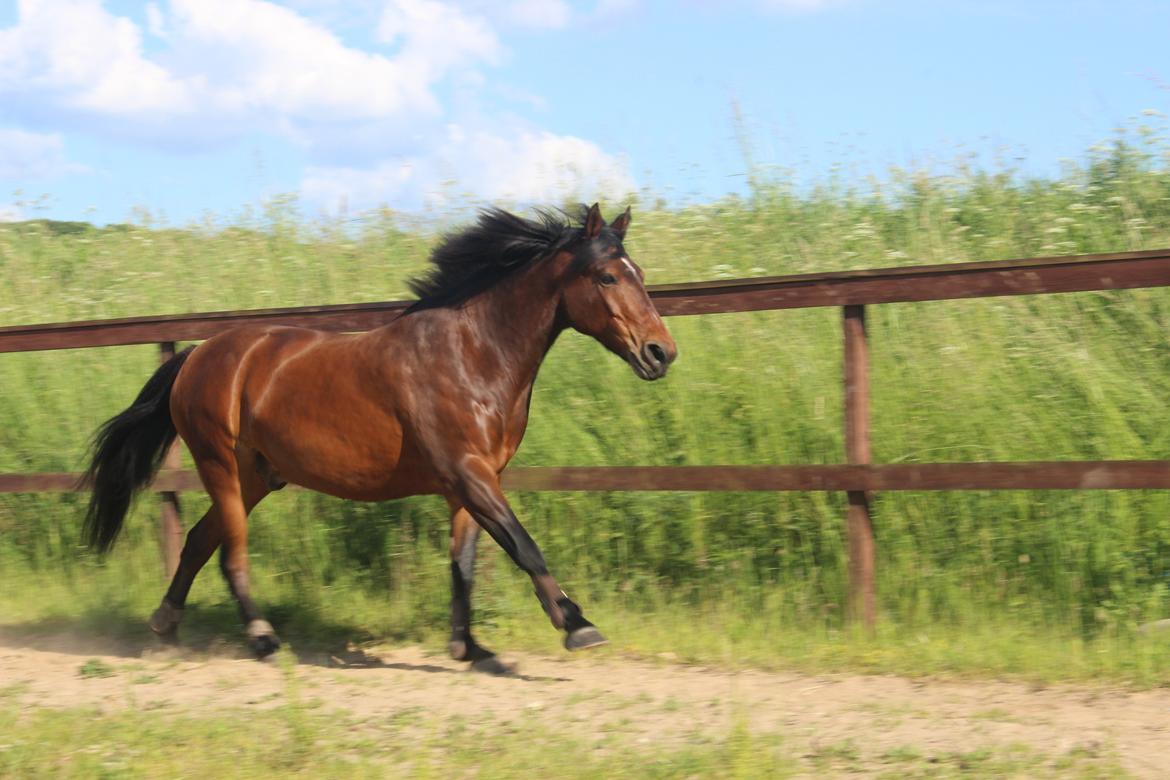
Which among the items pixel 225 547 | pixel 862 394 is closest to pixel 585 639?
pixel 862 394

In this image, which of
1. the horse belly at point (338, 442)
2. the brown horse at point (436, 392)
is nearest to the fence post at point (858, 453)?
the brown horse at point (436, 392)

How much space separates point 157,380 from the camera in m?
6.59

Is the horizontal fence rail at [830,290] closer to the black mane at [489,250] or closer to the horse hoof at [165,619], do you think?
the black mane at [489,250]

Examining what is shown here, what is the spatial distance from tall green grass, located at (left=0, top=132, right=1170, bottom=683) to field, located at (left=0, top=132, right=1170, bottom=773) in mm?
17

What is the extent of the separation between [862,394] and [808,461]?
1.11 meters

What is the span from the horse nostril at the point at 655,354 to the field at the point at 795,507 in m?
1.43

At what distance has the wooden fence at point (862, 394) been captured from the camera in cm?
508

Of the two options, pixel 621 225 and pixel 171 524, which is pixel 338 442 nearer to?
pixel 621 225

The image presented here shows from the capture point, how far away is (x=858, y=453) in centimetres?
562

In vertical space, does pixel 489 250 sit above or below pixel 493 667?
above

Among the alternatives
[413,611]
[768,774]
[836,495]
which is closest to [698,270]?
[836,495]

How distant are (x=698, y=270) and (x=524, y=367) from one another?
395cm

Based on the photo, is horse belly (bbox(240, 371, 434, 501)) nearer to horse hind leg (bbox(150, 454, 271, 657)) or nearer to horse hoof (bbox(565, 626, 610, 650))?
horse hind leg (bbox(150, 454, 271, 657))

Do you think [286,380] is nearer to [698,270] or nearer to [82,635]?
[82,635]
